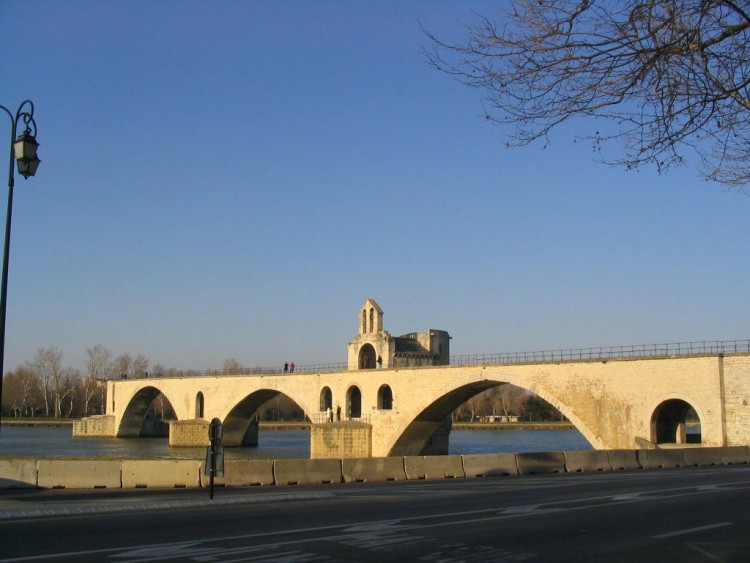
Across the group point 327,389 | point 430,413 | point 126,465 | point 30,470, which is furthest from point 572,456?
point 327,389

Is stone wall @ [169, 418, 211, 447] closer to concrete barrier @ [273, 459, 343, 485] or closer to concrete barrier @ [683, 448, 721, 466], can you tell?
concrete barrier @ [683, 448, 721, 466]

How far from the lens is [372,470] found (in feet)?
72.1

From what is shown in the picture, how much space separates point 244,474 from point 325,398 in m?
43.1

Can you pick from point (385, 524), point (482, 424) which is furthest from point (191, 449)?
point (385, 524)

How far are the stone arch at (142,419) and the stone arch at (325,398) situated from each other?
29.3 metres

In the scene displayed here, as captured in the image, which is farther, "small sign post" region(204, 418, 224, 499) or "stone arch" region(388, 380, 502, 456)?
"stone arch" region(388, 380, 502, 456)

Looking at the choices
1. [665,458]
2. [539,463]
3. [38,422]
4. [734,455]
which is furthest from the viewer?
[38,422]

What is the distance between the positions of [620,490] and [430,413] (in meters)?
36.4

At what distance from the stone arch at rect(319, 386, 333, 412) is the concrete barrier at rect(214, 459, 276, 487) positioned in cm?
4213

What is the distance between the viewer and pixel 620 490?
17375mm

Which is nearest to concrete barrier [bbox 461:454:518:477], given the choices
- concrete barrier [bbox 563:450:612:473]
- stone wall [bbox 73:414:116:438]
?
concrete barrier [bbox 563:450:612:473]

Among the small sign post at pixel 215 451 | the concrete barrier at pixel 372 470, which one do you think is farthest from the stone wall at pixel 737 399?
the small sign post at pixel 215 451

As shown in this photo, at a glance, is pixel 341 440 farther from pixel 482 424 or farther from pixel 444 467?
pixel 482 424

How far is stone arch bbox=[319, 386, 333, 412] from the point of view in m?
62.4
